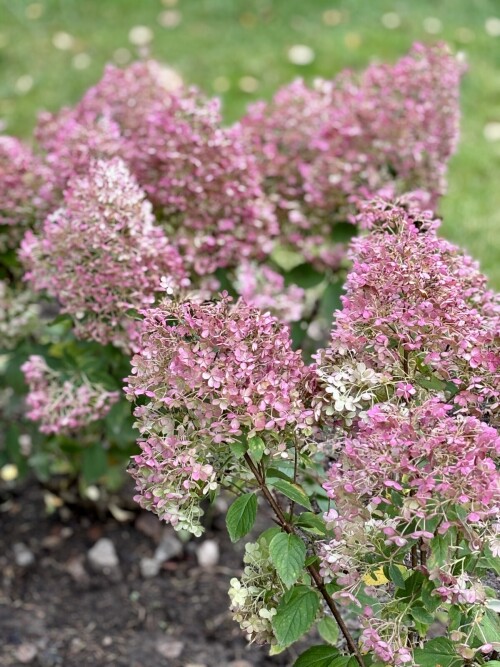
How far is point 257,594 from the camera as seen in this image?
152 centimetres

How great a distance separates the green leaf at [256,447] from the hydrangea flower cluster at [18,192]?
119 cm

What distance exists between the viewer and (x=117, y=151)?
237 centimetres

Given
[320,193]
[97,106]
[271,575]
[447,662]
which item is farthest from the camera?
[97,106]

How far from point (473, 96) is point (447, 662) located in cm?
434

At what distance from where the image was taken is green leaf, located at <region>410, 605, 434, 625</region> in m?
1.42

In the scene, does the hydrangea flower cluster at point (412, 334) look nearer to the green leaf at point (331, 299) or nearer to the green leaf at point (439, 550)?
the green leaf at point (439, 550)

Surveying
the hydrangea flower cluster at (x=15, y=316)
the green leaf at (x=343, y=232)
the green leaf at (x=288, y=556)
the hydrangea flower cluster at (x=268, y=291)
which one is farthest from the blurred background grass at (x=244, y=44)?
the green leaf at (x=288, y=556)

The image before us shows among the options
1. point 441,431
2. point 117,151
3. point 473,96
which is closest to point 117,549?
point 117,151

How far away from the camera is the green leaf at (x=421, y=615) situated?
4.65 ft

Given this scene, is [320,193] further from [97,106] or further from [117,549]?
[117,549]

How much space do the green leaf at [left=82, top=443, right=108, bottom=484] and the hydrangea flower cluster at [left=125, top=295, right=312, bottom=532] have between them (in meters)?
1.09

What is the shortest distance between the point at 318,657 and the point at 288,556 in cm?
26

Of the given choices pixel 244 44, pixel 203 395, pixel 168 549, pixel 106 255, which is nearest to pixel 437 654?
pixel 203 395

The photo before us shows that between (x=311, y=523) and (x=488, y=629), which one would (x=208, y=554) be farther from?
(x=488, y=629)
